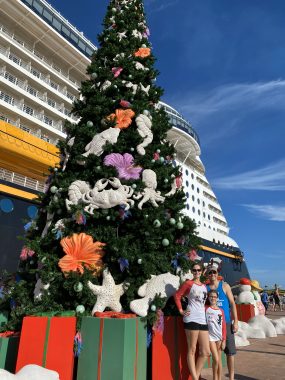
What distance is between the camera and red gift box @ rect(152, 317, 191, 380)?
125 inches

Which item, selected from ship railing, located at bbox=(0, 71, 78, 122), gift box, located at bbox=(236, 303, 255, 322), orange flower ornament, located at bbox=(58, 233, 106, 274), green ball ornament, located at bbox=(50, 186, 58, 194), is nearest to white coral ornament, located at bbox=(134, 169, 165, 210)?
orange flower ornament, located at bbox=(58, 233, 106, 274)

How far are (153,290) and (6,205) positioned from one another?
24.7 ft

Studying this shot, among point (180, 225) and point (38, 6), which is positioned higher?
point (38, 6)

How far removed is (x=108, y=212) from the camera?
381 centimetres

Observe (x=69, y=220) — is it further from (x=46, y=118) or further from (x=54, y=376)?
(x=46, y=118)

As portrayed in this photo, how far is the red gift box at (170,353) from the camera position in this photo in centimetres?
316

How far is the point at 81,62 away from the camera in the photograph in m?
19.2

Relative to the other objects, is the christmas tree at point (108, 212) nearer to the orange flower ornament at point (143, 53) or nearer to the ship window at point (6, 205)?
the orange flower ornament at point (143, 53)

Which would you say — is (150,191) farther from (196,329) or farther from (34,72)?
(34,72)

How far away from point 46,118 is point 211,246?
13.5 meters

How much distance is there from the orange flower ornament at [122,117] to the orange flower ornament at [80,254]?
1.69 metres

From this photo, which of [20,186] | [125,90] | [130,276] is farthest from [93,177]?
[20,186]

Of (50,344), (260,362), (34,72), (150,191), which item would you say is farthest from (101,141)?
(34,72)

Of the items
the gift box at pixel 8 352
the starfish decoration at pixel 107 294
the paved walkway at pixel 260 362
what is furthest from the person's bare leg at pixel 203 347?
the gift box at pixel 8 352
